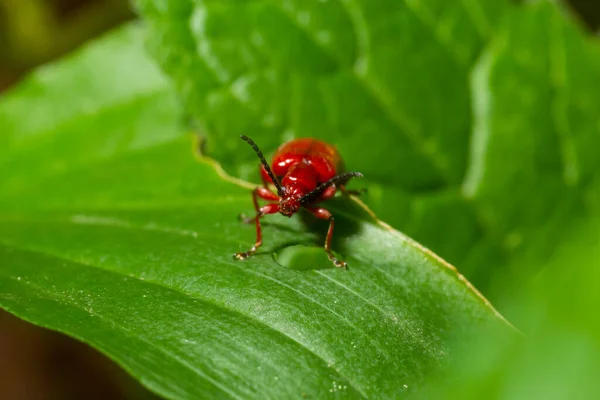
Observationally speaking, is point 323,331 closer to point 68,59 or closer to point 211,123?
point 211,123

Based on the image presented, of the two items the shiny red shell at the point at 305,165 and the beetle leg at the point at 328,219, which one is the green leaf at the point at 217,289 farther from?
the shiny red shell at the point at 305,165

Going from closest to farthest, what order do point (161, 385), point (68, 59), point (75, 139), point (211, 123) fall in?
point (161, 385) < point (211, 123) < point (75, 139) < point (68, 59)

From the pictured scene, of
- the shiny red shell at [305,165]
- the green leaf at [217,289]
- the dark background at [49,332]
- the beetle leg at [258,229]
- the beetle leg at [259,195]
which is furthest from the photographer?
the dark background at [49,332]

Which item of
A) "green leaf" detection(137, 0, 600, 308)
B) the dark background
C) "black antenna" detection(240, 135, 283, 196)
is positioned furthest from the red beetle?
the dark background

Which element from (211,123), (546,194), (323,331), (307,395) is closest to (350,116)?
(211,123)

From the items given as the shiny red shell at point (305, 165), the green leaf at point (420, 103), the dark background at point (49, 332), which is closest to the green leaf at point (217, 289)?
the shiny red shell at point (305, 165)

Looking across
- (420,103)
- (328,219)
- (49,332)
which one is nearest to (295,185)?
(328,219)
